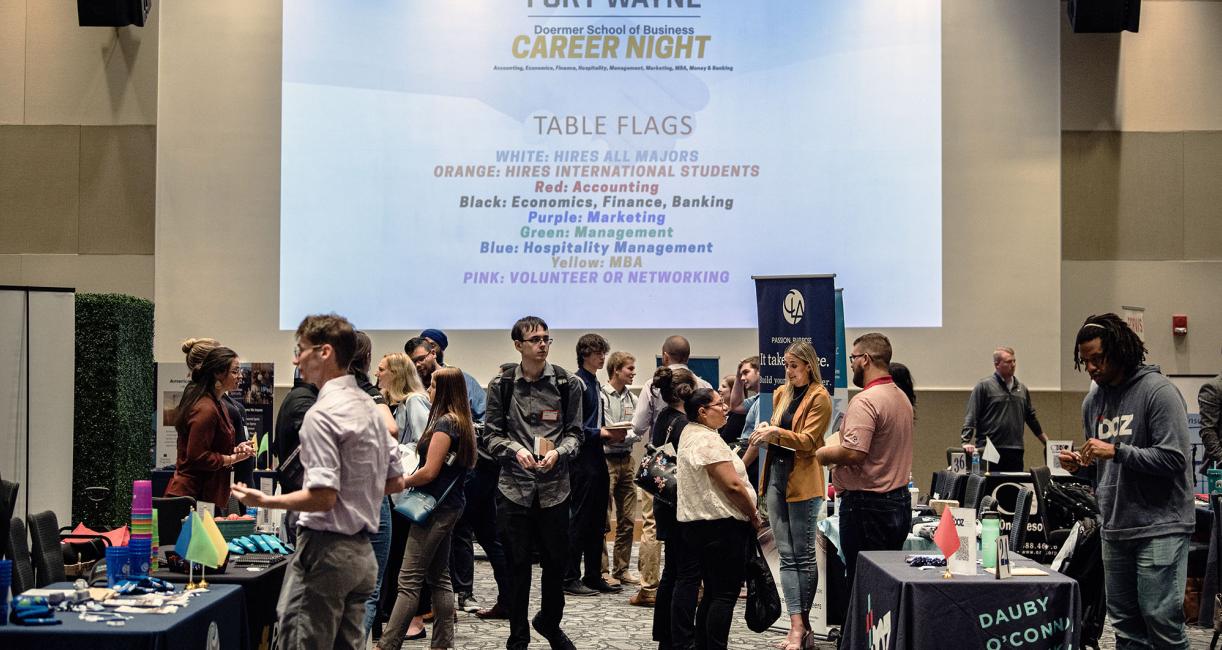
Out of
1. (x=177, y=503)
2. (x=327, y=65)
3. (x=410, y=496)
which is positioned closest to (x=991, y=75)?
(x=327, y=65)

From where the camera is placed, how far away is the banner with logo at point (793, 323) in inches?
239

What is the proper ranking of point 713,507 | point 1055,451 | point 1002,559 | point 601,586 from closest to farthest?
point 1002,559
point 713,507
point 601,586
point 1055,451

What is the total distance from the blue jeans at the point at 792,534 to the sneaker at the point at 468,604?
6.15ft

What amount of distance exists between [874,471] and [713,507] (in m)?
0.74

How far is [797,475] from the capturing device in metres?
5.02

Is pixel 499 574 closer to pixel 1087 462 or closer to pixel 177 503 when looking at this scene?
pixel 177 503

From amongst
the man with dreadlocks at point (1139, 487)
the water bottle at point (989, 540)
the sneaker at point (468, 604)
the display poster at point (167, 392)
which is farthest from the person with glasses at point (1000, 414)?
the display poster at point (167, 392)

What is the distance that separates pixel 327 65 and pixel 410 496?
5641 millimetres

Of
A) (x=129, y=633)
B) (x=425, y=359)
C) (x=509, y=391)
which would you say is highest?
(x=425, y=359)

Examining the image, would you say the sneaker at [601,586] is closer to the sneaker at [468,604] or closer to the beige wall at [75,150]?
the sneaker at [468,604]

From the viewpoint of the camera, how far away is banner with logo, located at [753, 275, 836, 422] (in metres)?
6.07

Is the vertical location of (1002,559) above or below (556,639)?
above

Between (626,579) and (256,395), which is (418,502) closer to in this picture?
(626,579)

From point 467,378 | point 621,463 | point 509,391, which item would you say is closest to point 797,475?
point 509,391
